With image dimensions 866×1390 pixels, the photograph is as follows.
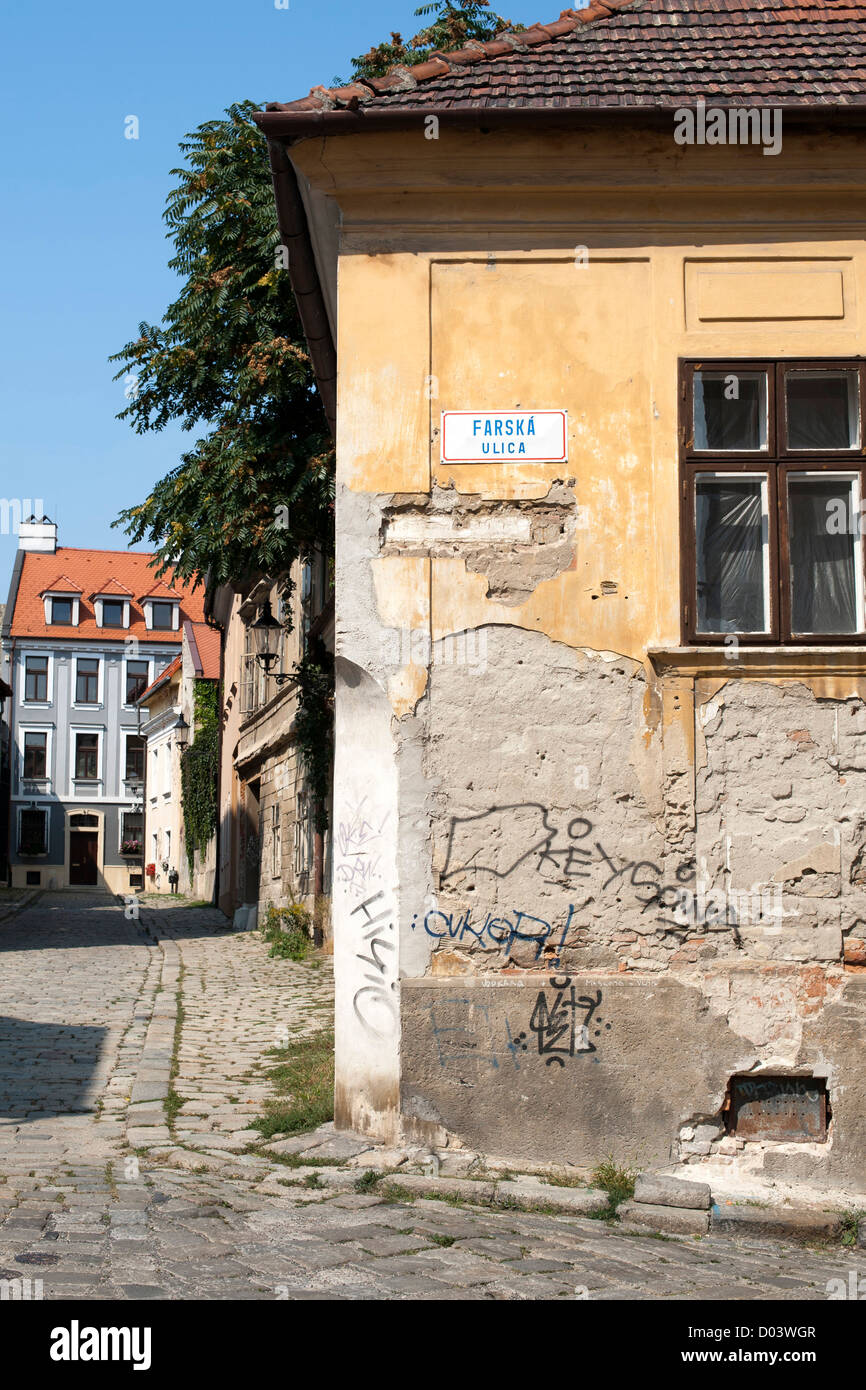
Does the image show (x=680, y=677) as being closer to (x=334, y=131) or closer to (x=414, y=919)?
(x=414, y=919)

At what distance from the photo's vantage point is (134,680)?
61.2 m

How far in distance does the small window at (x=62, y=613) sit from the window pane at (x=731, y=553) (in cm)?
5564

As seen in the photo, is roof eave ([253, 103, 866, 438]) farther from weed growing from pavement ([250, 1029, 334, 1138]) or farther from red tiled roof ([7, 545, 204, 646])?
red tiled roof ([7, 545, 204, 646])

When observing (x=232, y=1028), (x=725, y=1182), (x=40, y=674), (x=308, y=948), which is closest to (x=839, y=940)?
(x=725, y=1182)

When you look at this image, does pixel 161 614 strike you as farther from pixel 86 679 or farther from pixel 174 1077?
pixel 174 1077

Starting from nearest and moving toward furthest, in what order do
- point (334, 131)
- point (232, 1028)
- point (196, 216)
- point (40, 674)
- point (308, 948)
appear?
point (334, 131) → point (232, 1028) → point (196, 216) → point (308, 948) → point (40, 674)

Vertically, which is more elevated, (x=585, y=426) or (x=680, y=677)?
(x=585, y=426)

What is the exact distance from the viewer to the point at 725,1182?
6992 millimetres

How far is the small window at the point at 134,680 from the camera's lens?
60.7 m

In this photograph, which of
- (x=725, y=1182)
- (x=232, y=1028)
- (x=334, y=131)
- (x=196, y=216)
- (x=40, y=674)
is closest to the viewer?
(x=725, y=1182)

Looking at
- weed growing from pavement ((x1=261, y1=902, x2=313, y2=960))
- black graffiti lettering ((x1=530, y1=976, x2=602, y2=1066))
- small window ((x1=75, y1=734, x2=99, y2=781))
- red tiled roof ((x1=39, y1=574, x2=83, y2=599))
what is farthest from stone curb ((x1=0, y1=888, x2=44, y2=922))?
black graffiti lettering ((x1=530, y1=976, x2=602, y2=1066))

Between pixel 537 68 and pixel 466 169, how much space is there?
2.66ft

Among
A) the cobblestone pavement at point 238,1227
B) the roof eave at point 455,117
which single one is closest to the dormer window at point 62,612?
the cobblestone pavement at point 238,1227

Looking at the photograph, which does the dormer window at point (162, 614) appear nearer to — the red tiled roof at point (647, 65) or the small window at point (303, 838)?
the small window at point (303, 838)
